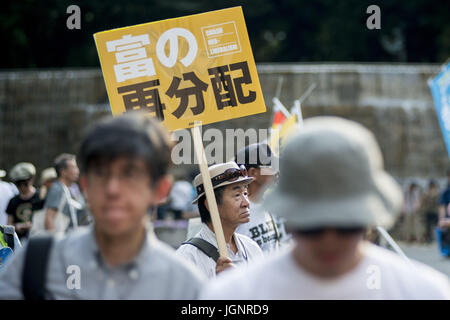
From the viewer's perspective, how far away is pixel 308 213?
7.27 ft

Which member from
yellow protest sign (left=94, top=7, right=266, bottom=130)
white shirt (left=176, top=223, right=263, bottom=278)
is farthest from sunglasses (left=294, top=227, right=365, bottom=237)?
yellow protest sign (left=94, top=7, right=266, bottom=130)

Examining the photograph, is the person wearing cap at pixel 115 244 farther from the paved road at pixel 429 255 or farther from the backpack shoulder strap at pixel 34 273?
the paved road at pixel 429 255

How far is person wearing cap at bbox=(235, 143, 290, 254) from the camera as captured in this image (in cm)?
582

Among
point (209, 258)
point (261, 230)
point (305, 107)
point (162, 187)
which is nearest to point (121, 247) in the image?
point (162, 187)

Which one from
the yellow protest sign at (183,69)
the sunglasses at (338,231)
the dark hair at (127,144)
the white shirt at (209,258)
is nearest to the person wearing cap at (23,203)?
the yellow protest sign at (183,69)

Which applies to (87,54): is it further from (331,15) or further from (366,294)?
(366,294)

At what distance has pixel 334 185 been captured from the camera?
2.22m

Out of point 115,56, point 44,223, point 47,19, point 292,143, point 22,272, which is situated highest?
point 47,19

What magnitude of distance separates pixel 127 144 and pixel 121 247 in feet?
1.12

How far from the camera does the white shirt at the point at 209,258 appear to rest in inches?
173

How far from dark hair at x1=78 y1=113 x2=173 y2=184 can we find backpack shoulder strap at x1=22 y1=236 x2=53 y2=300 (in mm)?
308

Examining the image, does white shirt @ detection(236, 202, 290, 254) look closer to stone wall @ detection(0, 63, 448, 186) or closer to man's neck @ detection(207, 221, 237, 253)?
man's neck @ detection(207, 221, 237, 253)

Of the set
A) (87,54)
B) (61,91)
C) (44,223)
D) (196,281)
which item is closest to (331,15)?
(87,54)
